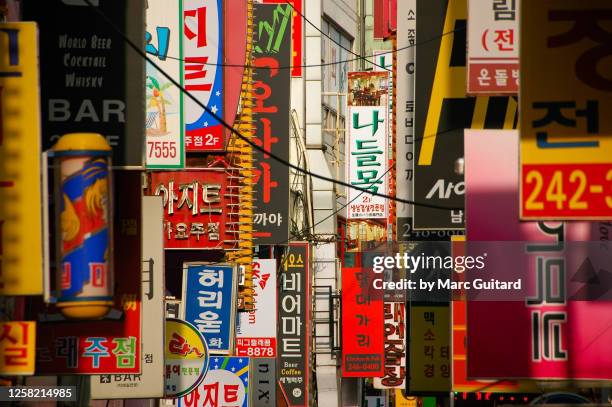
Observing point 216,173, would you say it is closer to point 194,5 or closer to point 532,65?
point 194,5

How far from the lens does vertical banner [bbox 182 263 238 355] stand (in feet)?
89.8

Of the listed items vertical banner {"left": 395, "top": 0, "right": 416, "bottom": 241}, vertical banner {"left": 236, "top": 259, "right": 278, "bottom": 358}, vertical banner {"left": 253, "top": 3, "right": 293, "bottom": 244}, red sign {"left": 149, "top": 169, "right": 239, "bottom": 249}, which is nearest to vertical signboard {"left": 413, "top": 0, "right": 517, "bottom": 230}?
vertical banner {"left": 395, "top": 0, "right": 416, "bottom": 241}

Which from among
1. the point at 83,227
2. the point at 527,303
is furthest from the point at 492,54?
the point at 83,227

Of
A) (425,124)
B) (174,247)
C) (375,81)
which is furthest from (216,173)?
(375,81)

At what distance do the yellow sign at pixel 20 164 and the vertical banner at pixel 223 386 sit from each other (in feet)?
46.4

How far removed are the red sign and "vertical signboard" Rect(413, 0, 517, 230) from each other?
25.3 feet

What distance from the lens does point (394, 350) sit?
128 feet

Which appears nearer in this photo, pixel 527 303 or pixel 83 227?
pixel 83 227

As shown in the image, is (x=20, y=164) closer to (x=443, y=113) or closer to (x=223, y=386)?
(x=443, y=113)

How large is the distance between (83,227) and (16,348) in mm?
1512

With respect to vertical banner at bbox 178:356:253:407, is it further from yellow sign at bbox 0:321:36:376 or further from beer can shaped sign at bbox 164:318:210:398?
yellow sign at bbox 0:321:36:376

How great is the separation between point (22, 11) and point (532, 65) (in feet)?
22.9

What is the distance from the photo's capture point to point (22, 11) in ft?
51.9

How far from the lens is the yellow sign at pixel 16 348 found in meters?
13.0
